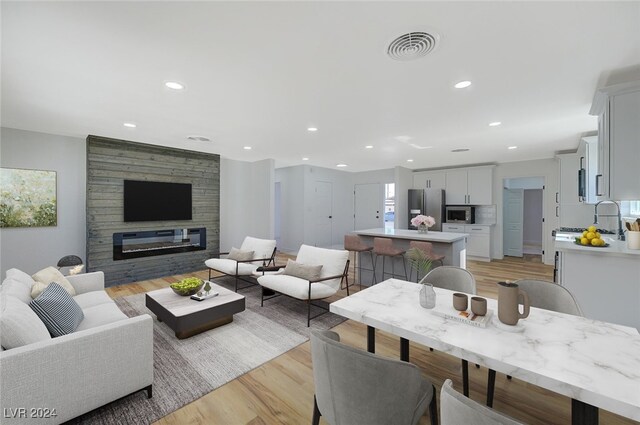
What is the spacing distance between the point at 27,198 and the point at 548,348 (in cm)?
612

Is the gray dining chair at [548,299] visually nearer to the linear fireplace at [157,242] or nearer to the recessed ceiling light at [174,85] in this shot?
the recessed ceiling light at [174,85]

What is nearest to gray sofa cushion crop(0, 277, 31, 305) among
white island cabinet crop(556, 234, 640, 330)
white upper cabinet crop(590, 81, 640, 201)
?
white island cabinet crop(556, 234, 640, 330)

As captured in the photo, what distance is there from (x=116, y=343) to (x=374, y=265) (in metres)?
3.48

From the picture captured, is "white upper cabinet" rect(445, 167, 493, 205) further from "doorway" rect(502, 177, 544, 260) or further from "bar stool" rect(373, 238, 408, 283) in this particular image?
"bar stool" rect(373, 238, 408, 283)

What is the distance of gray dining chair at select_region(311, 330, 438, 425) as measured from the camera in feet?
3.37

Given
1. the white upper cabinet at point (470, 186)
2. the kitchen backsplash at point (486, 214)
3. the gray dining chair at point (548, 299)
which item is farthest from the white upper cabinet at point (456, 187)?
the gray dining chair at point (548, 299)

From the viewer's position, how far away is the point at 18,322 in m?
1.54

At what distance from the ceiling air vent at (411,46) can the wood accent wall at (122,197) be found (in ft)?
15.6

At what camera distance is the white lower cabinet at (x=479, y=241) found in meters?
6.68

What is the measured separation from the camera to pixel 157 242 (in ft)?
16.9

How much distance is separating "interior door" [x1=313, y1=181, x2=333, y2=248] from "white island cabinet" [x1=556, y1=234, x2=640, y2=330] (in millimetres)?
5714

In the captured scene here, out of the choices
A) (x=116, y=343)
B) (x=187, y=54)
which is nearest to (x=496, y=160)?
(x=187, y=54)

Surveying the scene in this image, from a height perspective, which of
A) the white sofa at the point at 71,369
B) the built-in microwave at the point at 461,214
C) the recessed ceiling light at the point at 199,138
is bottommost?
the white sofa at the point at 71,369

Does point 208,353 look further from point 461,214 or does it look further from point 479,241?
point 461,214
